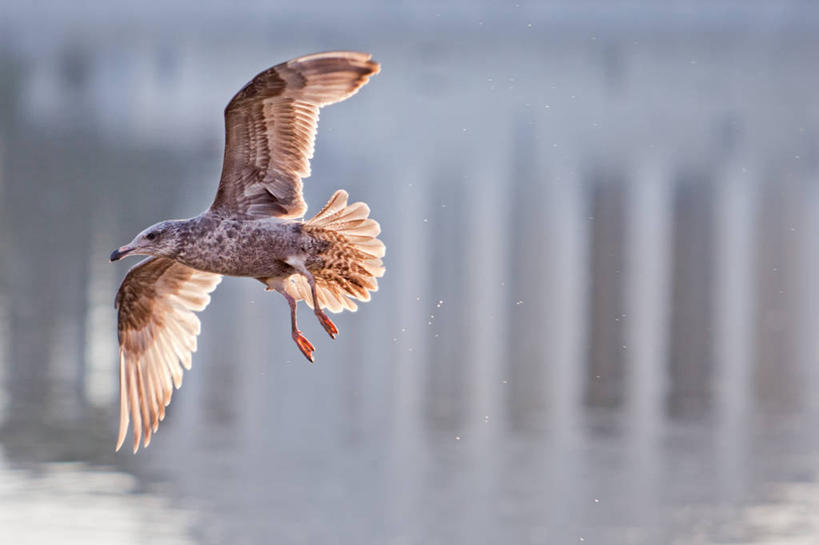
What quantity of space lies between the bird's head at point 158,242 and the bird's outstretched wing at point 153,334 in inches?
39.5

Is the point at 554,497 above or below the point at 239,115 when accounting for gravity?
below

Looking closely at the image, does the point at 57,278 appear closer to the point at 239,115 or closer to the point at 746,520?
the point at 746,520

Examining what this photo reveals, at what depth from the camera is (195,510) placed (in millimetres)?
10844

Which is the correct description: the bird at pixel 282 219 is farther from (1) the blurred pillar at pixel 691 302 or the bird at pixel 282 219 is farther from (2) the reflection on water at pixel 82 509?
(1) the blurred pillar at pixel 691 302

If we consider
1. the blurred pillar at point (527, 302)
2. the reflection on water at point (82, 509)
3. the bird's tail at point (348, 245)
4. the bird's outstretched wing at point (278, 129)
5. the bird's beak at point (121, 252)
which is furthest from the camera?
the blurred pillar at point (527, 302)

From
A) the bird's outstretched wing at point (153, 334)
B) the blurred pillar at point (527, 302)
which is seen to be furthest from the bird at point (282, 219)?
the blurred pillar at point (527, 302)

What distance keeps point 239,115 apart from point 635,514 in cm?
472

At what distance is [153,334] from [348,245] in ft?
5.40

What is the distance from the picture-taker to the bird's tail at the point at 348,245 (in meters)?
8.04

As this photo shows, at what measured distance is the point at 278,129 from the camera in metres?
7.98

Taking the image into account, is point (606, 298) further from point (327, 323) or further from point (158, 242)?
point (158, 242)

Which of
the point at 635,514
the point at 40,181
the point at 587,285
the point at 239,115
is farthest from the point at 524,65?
the point at 239,115

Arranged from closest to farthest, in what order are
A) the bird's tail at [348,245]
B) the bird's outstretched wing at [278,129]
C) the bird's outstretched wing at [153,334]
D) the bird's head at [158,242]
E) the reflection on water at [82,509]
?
the bird's outstretched wing at [278,129] < the bird's head at [158,242] < the bird's tail at [348,245] < the bird's outstretched wing at [153,334] < the reflection on water at [82,509]

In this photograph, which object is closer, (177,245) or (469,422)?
(177,245)
